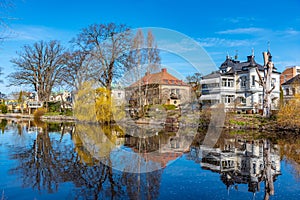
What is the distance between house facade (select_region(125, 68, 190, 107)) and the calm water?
11099mm

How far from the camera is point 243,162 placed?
898cm

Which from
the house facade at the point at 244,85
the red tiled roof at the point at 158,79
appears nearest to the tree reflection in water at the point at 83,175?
the red tiled roof at the point at 158,79

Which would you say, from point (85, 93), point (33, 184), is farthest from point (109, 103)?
point (33, 184)

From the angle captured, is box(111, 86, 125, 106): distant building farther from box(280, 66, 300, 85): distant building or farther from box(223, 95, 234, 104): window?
box(280, 66, 300, 85): distant building

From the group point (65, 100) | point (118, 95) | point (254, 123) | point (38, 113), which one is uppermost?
point (65, 100)

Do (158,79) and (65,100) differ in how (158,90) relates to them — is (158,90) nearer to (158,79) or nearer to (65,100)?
(158,79)

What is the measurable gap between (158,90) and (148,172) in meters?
17.2

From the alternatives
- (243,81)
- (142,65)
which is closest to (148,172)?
(142,65)

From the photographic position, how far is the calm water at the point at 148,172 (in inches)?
234

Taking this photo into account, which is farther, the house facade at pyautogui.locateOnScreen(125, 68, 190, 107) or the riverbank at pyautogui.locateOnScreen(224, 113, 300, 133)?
the house facade at pyautogui.locateOnScreen(125, 68, 190, 107)

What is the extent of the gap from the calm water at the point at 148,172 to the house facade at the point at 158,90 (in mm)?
11099

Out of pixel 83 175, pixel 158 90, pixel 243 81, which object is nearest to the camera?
pixel 83 175

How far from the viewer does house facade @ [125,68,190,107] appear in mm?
22500

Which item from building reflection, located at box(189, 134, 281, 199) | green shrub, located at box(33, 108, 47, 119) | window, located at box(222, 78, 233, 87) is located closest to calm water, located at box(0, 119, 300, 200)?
building reflection, located at box(189, 134, 281, 199)
